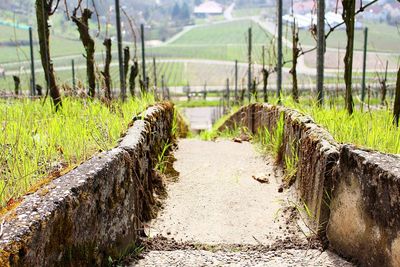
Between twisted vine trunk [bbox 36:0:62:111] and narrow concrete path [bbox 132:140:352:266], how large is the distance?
141 cm

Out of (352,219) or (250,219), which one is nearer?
(352,219)

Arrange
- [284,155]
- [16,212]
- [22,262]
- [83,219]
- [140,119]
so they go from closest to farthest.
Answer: [22,262]
[16,212]
[83,219]
[140,119]
[284,155]

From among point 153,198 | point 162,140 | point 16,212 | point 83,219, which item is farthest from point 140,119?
point 16,212

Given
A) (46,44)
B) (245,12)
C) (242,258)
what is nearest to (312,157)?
(242,258)

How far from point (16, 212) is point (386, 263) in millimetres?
1457

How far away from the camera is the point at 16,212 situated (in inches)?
69.4

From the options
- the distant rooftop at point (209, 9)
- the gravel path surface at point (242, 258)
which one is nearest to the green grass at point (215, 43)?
the distant rooftop at point (209, 9)

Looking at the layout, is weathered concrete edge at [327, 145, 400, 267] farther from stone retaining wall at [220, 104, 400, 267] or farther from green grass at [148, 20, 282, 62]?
green grass at [148, 20, 282, 62]

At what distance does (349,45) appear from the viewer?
436 cm

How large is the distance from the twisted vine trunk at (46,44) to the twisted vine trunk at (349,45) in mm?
2537

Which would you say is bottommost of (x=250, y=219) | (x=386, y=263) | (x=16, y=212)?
(x=250, y=219)

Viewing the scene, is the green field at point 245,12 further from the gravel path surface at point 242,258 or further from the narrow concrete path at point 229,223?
the gravel path surface at point 242,258

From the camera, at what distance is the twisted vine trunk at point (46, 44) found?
4.88m

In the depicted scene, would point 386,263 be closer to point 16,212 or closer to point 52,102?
point 16,212
